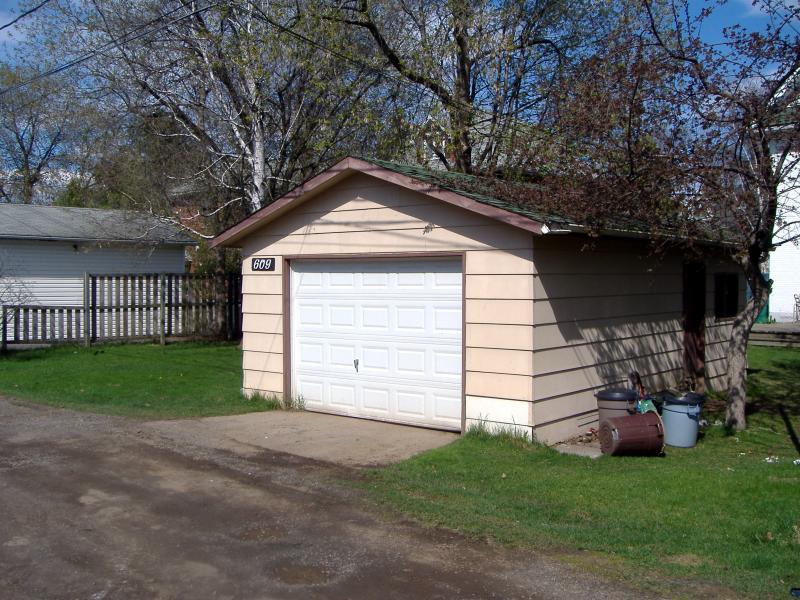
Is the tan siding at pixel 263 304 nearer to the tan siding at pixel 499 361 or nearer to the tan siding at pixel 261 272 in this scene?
the tan siding at pixel 261 272

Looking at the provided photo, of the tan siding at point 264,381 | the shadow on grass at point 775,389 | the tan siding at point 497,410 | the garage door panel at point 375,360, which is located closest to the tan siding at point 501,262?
the tan siding at point 497,410

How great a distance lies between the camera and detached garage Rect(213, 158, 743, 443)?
9656 mm

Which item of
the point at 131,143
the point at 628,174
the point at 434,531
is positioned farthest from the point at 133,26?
the point at 434,531

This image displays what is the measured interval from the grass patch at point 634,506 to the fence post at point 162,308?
12284 mm

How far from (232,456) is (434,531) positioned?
10.9 feet

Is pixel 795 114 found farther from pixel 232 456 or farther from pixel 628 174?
pixel 232 456

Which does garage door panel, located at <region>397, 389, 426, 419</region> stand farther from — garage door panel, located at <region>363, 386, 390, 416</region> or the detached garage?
garage door panel, located at <region>363, 386, 390, 416</region>

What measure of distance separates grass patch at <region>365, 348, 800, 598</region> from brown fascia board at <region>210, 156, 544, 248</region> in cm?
258

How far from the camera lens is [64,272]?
2322 cm

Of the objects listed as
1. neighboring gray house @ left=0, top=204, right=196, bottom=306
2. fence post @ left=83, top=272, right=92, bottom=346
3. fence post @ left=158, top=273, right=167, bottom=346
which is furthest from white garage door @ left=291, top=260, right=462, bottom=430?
neighboring gray house @ left=0, top=204, right=196, bottom=306

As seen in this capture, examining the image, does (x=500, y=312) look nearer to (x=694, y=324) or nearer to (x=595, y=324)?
(x=595, y=324)

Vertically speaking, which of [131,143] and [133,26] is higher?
[133,26]

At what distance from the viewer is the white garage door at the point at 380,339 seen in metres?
10.4

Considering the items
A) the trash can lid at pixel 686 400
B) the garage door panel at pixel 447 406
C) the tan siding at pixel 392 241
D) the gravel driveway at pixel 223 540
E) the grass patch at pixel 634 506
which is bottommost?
the gravel driveway at pixel 223 540
